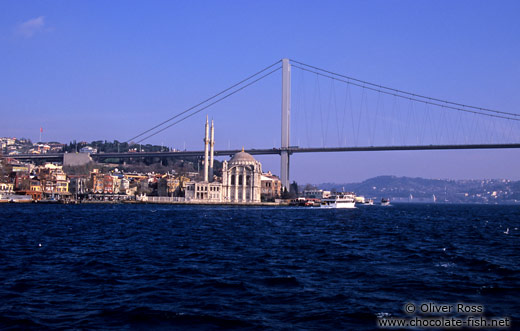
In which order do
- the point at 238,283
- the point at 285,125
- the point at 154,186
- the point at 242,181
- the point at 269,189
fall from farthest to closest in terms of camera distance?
the point at 269,189
the point at 154,186
the point at 242,181
the point at 285,125
the point at 238,283

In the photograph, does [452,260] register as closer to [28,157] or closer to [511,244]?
[511,244]

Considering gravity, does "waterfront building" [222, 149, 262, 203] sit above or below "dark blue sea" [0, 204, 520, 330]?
above

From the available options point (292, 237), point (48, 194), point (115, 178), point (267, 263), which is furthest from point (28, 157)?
point (267, 263)

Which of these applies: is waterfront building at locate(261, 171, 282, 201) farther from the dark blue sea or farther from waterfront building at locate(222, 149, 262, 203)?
the dark blue sea

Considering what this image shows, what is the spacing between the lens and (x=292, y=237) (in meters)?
20.4

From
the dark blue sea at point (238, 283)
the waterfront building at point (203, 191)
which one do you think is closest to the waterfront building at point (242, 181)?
the waterfront building at point (203, 191)

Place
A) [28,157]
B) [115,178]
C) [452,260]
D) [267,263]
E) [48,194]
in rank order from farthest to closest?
[28,157], [115,178], [48,194], [452,260], [267,263]

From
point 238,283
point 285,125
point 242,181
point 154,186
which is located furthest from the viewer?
point 154,186

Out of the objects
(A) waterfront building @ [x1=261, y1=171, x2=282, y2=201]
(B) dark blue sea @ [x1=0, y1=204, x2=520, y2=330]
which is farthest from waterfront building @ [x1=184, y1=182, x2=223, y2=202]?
(B) dark blue sea @ [x1=0, y1=204, x2=520, y2=330]

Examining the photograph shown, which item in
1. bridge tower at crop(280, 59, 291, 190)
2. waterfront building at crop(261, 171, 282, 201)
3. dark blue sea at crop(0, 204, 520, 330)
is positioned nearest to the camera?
dark blue sea at crop(0, 204, 520, 330)

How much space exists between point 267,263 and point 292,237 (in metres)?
7.62

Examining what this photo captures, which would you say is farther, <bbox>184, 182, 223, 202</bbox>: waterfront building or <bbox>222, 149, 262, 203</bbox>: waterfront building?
<bbox>222, 149, 262, 203</bbox>: waterfront building

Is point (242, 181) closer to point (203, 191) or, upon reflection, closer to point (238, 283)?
point (203, 191)

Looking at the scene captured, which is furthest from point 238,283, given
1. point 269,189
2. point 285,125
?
point 269,189
